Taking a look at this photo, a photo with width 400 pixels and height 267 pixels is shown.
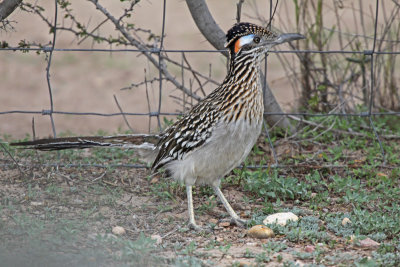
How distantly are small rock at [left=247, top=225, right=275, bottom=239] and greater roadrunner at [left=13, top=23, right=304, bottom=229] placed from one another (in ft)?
0.87

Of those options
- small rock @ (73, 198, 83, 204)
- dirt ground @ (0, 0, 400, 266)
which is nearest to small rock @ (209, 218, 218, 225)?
dirt ground @ (0, 0, 400, 266)

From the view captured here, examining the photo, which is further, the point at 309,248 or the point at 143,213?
the point at 143,213

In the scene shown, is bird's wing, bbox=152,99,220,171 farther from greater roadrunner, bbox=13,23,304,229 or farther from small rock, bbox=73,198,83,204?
small rock, bbox=73,198,83,204

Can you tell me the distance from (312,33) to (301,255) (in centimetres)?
334

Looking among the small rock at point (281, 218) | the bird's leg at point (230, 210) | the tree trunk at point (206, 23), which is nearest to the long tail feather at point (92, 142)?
the bird's leg at point (230, 210)

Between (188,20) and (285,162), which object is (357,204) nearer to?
(285,162)

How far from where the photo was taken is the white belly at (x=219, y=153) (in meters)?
4.77

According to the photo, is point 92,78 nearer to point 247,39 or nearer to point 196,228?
point 247,39

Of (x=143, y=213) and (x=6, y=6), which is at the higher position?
(x=6, y=6)

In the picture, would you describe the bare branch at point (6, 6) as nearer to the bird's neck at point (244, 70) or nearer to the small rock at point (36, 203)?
the small rock at point (36, 203)

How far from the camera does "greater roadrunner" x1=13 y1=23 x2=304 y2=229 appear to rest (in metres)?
4.78

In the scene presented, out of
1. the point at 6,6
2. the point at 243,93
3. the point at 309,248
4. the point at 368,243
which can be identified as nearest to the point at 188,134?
the point at 243,93

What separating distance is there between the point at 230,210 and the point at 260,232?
1.51 ft

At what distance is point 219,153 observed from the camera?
4797mm
